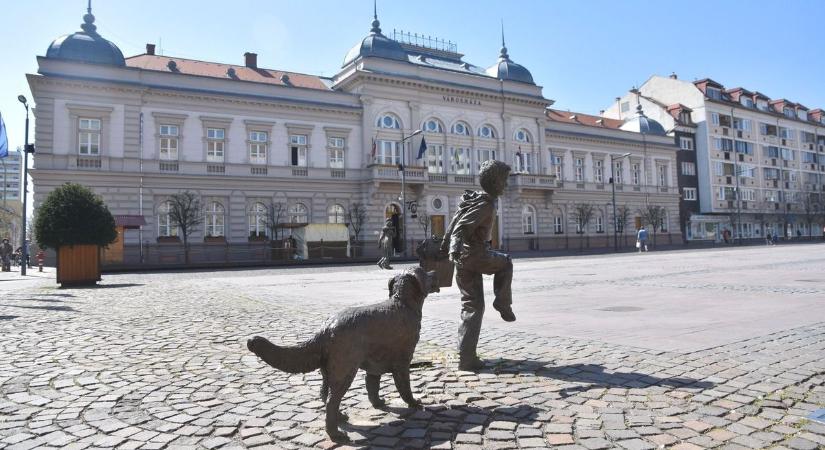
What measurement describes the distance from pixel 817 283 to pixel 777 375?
967cm

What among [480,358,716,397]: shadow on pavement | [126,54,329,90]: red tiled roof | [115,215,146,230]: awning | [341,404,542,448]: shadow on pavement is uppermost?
[126,54,329,90]: red tiled roof

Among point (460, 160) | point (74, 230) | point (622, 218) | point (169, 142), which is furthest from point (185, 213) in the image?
point (622, 218)

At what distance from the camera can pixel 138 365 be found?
5320 mm

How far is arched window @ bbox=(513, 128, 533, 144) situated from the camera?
44.6m

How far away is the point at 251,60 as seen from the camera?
39781 mm

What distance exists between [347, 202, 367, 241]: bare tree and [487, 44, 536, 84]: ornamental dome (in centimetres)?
1748

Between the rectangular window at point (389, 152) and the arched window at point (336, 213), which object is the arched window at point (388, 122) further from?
the arched window at point (336, 213)

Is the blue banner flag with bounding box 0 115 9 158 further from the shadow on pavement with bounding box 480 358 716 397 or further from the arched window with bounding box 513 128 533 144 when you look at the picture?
the arched window with bounding box 513 128 533 144

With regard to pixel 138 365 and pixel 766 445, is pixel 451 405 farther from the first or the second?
pixel 138 365

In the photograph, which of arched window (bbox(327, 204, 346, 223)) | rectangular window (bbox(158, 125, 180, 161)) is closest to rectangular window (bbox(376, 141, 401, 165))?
arched window (bbox(327, 204, 346, 223))

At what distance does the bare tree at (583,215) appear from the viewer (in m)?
46.4

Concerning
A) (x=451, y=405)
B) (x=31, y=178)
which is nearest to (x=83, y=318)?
(x=451, y=405)

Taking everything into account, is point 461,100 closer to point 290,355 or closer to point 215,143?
point 215,143

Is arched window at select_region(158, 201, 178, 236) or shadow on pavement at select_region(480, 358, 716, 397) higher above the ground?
arched window at select_region(158, 201, 178, 236)
